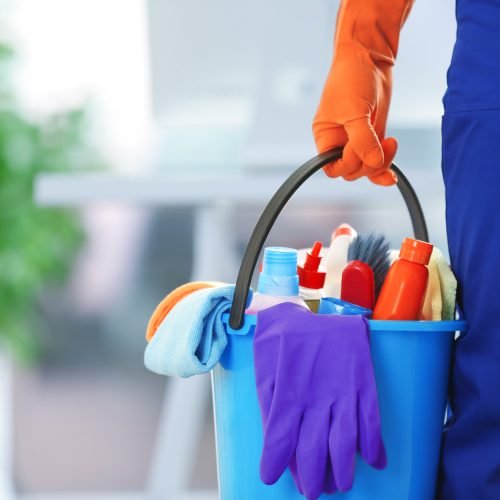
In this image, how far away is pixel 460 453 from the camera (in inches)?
35.3

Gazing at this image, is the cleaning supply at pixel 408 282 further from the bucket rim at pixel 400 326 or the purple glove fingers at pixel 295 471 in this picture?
the purple glove fingers at pixel 295 471

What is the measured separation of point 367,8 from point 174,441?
88 centimetres

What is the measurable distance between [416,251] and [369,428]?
7.6 inches

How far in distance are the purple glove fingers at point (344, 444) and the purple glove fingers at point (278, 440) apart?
0.13 ft

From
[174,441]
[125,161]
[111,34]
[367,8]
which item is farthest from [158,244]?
[367,8]

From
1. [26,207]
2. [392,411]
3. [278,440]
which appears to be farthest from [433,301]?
[26,207]

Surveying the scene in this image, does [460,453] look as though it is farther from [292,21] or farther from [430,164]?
[292,21]

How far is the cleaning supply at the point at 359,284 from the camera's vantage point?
Result: 910 mm

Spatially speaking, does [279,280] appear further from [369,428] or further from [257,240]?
[369,428]

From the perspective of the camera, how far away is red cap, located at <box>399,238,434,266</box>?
2.84 feet

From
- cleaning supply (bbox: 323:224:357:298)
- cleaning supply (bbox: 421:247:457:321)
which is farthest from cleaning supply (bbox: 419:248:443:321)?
cleaning supply (bbox: 323:224:357:298)

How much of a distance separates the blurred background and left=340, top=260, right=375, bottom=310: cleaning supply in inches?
17.4

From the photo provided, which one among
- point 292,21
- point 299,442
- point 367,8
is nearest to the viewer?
point 299,442

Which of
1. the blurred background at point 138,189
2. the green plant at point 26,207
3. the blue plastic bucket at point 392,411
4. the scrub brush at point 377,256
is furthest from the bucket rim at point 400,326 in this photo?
the green plant at point 26,207
